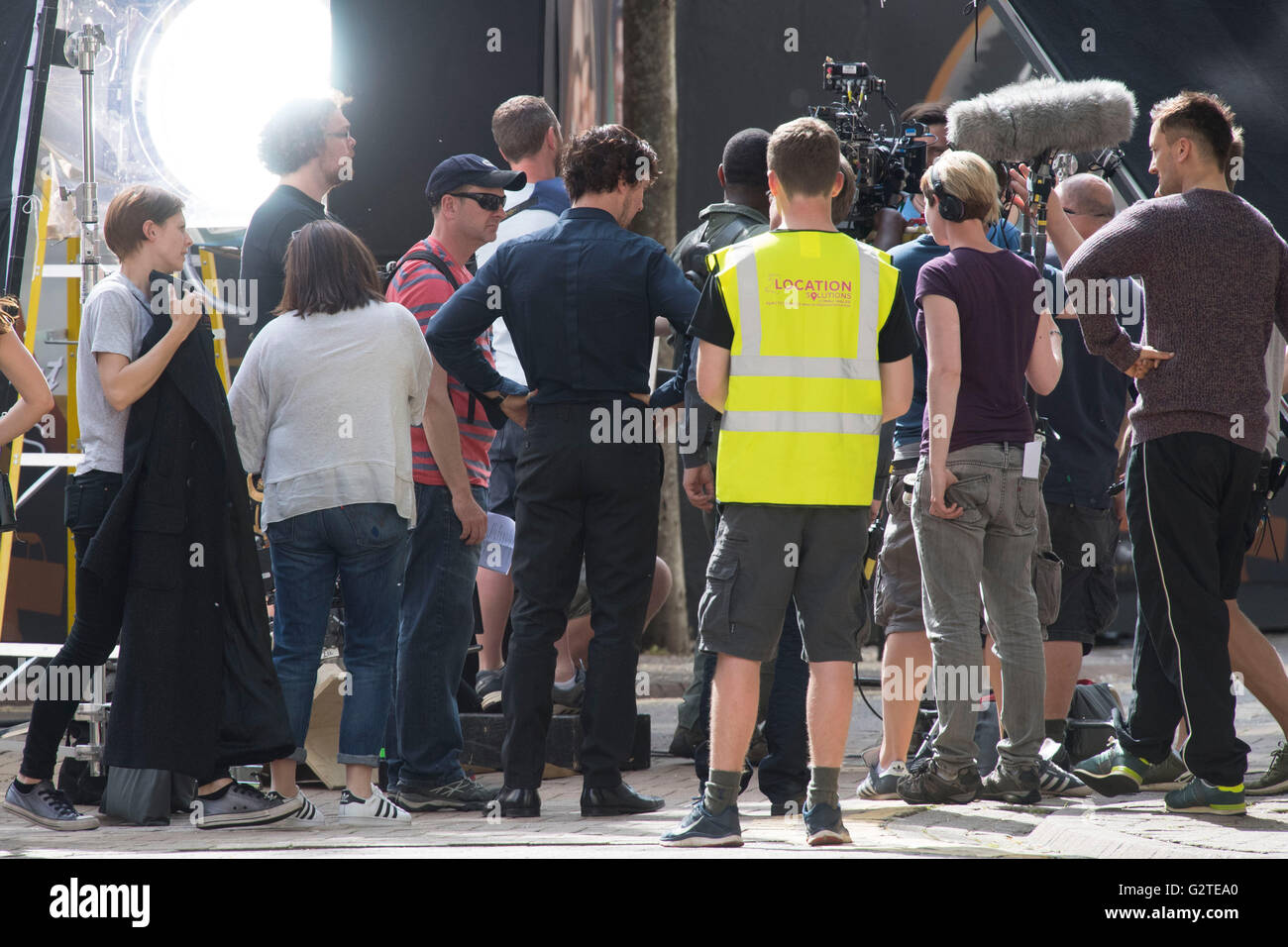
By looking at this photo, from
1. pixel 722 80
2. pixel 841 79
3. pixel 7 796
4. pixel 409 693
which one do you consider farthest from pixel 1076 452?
pixel 722 80

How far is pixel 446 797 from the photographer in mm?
5164

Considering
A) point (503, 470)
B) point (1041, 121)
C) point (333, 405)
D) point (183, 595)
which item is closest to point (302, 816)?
point (183, 595)

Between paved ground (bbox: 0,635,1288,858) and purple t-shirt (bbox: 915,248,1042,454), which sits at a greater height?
purple t-shirt (bbox: 915,248,1042,454)

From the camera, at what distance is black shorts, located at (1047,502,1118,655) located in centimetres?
576

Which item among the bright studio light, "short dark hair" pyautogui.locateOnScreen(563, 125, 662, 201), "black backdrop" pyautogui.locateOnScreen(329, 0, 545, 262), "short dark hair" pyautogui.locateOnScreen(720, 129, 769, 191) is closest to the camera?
"short dark hair" pyautogui.locateOnScreen(563, 125, 662, 201)

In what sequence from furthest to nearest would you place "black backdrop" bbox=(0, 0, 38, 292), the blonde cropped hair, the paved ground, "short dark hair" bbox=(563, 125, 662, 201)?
"black backdrop" bbox=(0, 0, 38, 292) < "short dark hair" bbox=(563, 125, 662, 201) < the blonde cropped hair < the paved ground

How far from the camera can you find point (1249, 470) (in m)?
4.89

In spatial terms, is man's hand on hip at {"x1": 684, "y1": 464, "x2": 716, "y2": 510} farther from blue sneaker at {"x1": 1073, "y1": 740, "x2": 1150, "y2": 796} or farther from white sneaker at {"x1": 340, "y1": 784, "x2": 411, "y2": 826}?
blue sneaker at {"x1": 1073, "y1": 740, "x2": 1150, "y2": 796}

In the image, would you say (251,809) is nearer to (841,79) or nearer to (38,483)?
(38,483)

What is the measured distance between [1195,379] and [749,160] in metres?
1.70

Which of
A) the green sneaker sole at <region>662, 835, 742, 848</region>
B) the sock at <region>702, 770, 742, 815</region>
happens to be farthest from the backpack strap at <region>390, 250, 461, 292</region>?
the green sneaker sole at <region>662, 835, 742, 848</region>

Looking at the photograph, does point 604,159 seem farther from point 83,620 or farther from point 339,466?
point 83,620

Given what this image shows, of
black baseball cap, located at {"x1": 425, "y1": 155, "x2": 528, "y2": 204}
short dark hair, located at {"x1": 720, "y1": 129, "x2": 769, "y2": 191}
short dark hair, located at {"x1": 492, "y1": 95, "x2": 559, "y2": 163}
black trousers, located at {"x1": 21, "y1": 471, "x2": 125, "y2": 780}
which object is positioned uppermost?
short dark hair, located at {"x1": 492, "y1": 95, "x2": 559, "y2": 163}

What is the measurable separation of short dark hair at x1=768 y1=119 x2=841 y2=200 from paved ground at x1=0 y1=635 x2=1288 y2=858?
→ 5.80ft
